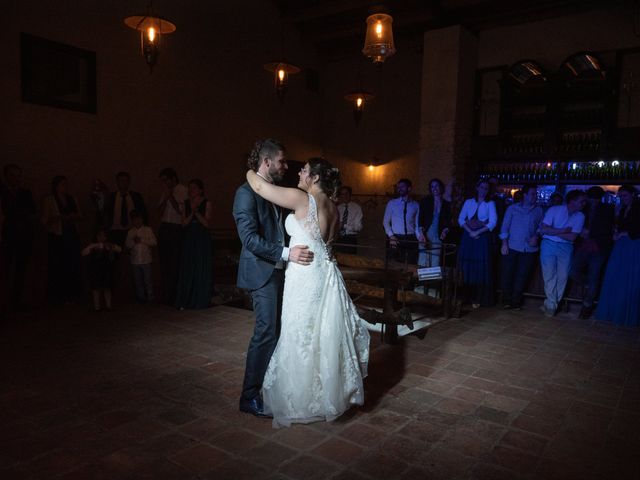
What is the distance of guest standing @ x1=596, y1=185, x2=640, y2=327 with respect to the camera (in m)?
5.66

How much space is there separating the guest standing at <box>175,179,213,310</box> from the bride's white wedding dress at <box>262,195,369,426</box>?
3.32m

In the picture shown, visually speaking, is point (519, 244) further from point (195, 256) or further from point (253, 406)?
point (253, 406)

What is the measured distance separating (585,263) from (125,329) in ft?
18.4

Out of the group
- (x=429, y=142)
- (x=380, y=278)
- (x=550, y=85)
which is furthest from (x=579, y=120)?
(x=380, y=278)

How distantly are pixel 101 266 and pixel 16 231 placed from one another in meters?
1.04

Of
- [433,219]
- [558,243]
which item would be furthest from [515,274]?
[433,219]

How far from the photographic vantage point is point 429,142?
8727 mm

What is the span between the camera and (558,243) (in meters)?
6.06

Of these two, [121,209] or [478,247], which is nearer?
[121,209]

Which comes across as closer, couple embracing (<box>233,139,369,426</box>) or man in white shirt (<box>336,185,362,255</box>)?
couple embracing (<box>233,139,369,426</box>)

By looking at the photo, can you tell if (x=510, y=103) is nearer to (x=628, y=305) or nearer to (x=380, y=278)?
(x=628, y=305)

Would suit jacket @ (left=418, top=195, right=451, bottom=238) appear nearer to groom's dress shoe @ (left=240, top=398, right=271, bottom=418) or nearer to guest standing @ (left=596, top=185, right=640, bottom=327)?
guest standing @ (left=596, top=185, right=640, bottom=327)

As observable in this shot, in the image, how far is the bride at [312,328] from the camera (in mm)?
2855

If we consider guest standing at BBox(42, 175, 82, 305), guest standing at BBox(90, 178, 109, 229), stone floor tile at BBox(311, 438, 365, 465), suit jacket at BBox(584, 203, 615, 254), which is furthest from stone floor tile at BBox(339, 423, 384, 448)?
guest standing at BBox(90, 178, 109, 229)
